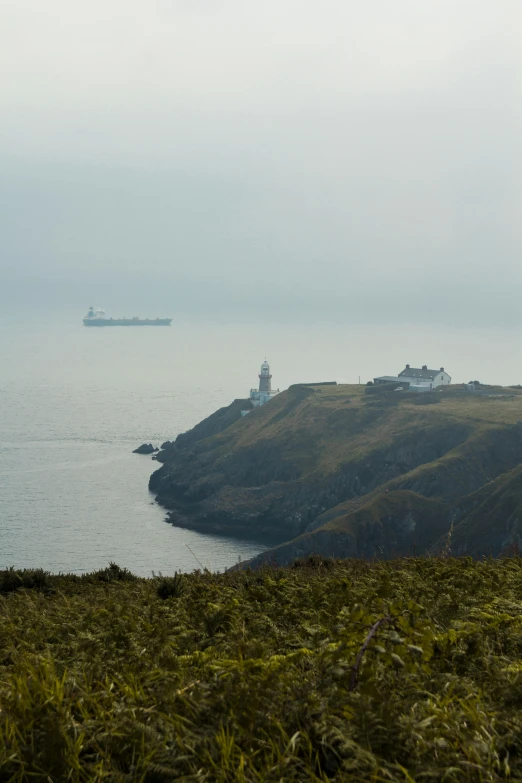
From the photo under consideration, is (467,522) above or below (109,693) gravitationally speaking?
below

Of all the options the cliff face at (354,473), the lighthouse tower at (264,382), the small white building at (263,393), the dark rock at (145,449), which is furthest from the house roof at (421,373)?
the dark rock at (145,449)

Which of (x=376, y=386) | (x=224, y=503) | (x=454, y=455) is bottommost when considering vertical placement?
(x=224, y=503)

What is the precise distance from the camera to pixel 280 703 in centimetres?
515

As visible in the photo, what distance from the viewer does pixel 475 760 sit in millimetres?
4434

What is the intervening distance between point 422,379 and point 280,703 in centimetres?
16341

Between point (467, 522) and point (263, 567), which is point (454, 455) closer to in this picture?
point (467, 522)

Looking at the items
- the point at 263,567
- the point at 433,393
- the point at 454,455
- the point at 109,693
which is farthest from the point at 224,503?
the point at 109,693

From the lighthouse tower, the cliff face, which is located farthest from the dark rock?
the lighthouse tower

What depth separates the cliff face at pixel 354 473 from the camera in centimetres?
9488

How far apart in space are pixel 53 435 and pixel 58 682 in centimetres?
16842

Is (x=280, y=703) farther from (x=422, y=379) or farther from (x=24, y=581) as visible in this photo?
(x=422, y=379)

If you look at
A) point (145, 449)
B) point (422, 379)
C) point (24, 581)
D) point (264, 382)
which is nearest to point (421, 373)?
point (422, 379)

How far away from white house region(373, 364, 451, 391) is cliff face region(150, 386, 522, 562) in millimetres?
10759

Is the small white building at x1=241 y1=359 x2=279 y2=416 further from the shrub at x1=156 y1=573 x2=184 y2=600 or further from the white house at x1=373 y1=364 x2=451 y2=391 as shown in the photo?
the shrub at x1=156 y1=573 x2=184 y2=600
